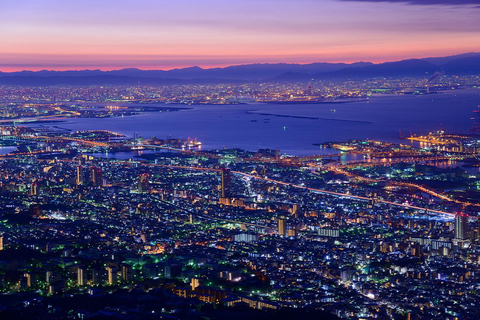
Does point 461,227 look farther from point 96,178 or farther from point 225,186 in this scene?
point 96,178

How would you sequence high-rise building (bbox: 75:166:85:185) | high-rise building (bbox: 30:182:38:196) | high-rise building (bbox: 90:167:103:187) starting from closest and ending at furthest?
high-rise building (bbox: 30:182:38:196) → high-rise building (bbox: 90:167:103:187) → high-rise building (bbox: 75:166:85:185)

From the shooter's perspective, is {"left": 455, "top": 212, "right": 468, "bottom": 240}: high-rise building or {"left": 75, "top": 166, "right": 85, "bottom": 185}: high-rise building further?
{"left": 75, "top": 166, "right": 85, "bottom": 185}: high-rise building

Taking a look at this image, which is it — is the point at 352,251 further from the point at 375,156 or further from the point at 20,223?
the point at 375,156

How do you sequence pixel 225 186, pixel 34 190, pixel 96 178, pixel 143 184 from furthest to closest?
pixel 96 178 → pixel 143 184 → pixel 34 190 → pixel 225 186

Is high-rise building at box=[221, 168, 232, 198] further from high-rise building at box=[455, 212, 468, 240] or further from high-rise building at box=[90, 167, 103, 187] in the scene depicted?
high-rise building at box=[455, 212, 468, 240]

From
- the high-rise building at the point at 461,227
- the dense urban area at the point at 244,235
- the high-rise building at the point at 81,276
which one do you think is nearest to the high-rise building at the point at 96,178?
the dense urban area at the point at 244,235

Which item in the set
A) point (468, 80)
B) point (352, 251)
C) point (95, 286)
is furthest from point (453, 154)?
point (468, 80)

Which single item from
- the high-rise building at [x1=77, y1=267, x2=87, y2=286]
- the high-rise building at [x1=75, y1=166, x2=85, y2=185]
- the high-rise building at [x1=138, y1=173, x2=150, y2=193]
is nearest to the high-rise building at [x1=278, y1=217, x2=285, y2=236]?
the high-rise building at [x1=77, y1=267, x2=87, y2=286]

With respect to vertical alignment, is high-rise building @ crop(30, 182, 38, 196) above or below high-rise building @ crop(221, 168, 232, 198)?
below

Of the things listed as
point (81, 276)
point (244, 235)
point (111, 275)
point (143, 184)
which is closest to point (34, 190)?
point (143, 184)
